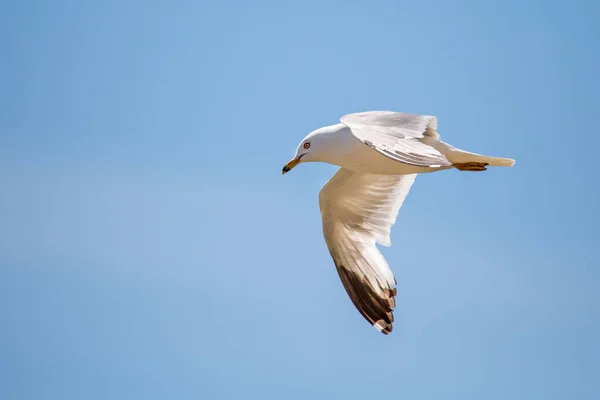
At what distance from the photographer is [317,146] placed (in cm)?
1106

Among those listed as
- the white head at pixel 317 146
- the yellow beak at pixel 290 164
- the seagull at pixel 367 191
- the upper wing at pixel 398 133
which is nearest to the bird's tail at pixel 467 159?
the seagull at pixel 367 191

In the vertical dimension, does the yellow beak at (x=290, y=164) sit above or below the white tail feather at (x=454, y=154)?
above

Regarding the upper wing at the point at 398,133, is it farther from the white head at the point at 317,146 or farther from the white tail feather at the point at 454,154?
the white head at the point at 317,146

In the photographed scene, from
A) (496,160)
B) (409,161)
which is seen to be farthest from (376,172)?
(409,161)

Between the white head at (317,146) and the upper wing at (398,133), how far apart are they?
34cm

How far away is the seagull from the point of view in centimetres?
1097

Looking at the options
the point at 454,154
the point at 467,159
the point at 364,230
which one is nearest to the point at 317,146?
the point at 454,154

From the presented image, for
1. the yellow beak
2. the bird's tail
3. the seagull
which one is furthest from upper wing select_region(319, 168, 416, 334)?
the bird's tail

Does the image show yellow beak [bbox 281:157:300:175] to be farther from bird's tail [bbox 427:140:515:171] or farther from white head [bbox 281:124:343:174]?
bird's tail [bbox 427:140:515:171]

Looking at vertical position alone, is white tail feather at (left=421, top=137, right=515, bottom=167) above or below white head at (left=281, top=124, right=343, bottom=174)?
below

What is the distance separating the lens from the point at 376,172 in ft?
37.0

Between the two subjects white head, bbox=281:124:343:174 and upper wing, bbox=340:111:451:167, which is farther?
white head, bbox=281:124:343:174

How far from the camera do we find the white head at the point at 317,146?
11.0 metres

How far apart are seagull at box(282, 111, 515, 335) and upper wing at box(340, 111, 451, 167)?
1 centimetres
